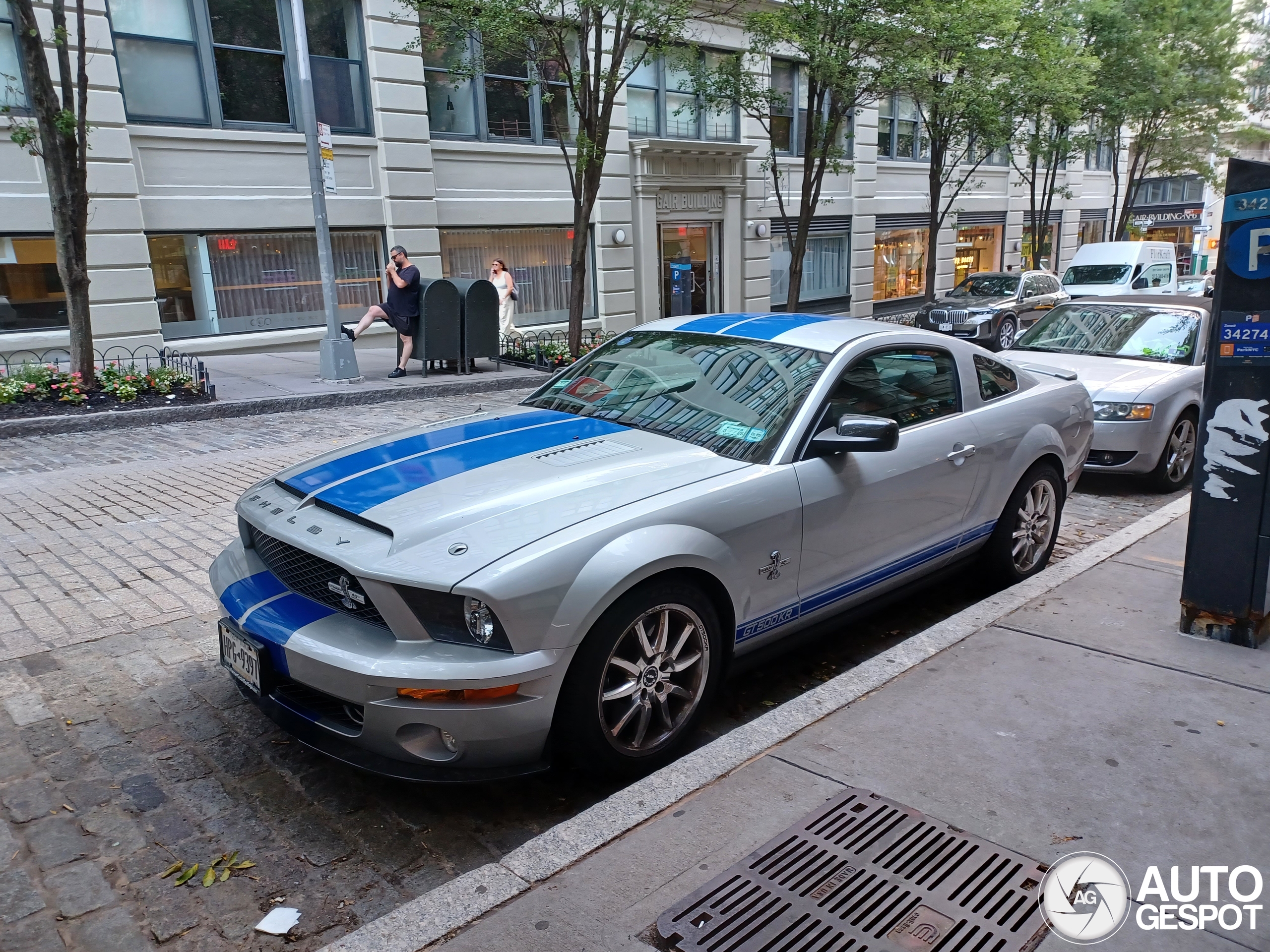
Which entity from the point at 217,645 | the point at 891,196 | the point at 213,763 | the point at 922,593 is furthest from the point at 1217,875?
the point at 891,196

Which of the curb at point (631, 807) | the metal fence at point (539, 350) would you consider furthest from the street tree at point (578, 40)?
the curb at point (631, 807)

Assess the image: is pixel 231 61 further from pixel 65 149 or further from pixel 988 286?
pixel 988 286

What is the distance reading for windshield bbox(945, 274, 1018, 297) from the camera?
2064 cm

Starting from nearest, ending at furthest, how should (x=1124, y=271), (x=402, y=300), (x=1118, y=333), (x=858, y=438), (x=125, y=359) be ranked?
(x=858, y=438) < (x=1118, y=333) < (x=402, y=300) < (x=125, y=359) < (x=1124, y=271)

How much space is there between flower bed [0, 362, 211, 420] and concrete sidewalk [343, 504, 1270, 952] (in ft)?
32.6

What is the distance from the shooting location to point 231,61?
15.6 meters

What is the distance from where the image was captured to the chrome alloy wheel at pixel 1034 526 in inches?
216

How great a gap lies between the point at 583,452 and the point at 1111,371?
6387 mm

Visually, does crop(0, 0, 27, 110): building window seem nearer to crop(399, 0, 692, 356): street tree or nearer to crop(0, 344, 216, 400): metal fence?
crop(0, 344, 216, 400): metal fence

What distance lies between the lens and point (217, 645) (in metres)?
4.68

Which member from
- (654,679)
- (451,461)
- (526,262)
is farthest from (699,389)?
(526,262)

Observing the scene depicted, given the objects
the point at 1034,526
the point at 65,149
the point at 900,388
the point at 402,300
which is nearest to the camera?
the point at 900,388

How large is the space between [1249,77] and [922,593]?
31302 millimetres

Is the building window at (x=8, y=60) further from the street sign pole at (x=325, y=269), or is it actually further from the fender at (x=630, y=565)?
the fender at (x=630, y=565)
